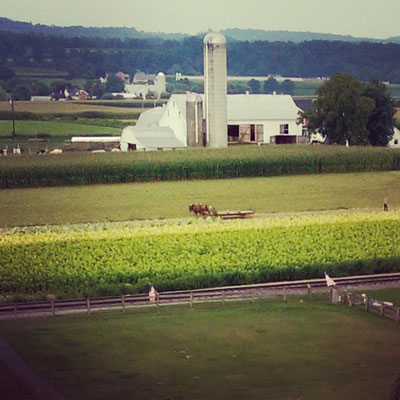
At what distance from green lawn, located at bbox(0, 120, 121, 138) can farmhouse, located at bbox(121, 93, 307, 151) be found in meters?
1.89

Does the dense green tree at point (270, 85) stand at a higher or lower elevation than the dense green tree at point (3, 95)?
higher

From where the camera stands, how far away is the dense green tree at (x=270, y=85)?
49794 mm

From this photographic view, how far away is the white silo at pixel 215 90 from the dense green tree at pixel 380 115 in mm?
10956

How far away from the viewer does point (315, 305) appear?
71.4 ft

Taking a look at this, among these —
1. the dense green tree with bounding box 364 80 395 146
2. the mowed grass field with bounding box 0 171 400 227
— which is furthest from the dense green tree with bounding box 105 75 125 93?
the dense green tree with bounding box 364 80 395 146

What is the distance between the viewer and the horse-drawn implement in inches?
1153

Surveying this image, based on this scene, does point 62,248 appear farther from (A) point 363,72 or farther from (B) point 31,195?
(A) point 363,72

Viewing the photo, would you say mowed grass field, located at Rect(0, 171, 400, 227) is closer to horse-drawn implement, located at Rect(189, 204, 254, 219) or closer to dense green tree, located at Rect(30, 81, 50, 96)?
horse-drawn implement, located at Rect(189, 204, 254, 219)

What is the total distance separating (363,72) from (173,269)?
89.0ft

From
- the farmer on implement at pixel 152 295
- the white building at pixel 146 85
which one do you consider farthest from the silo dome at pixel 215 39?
the farmer on implement at pixel 152 295

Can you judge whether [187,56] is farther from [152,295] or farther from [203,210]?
[152,295]

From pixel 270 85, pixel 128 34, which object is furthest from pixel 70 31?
pixel 270 85

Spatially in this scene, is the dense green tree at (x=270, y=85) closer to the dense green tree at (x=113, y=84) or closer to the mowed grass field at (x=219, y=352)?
the dense green tree at (x=113, y=84)

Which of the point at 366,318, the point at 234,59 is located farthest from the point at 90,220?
the point at 234,59
